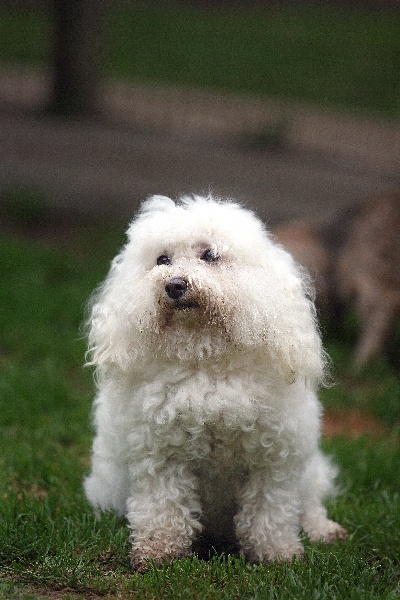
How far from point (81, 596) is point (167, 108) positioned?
11.5m

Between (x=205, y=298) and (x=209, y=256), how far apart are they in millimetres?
230

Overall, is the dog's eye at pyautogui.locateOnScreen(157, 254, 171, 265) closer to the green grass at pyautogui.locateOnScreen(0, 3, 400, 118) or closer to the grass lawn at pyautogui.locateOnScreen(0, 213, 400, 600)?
the grass lawn at pyautogui.locateOnScreen(0, 213, 400, 600)

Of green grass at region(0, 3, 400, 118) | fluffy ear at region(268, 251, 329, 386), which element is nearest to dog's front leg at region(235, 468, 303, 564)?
fluffy ear at region(268, 251, 329, 386)

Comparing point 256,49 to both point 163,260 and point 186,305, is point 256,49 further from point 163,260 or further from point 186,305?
point 186,305

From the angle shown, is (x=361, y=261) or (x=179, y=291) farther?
(x=361, y=261)

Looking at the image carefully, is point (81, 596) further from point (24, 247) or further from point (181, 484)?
point (24, 247)

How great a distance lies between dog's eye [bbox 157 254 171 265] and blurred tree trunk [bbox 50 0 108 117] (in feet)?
26.4

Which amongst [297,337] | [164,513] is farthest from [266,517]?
[297,337]

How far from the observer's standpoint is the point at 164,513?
3.47m

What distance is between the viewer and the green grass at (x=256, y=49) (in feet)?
54.2

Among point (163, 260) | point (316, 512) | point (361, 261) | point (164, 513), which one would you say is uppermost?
point (361, 261)

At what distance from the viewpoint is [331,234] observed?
7.09 metres

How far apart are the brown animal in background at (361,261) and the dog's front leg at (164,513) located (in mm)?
3119

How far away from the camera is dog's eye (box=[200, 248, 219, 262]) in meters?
3.39
